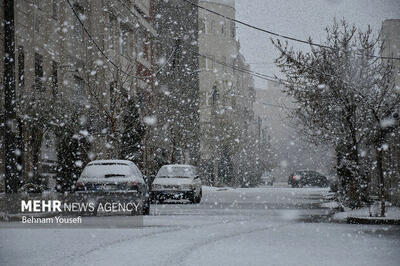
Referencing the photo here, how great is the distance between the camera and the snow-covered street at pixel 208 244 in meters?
10.4

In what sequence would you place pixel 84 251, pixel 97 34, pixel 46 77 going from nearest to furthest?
pixel 84 251 → pixel 46 77 → pixel 97 34

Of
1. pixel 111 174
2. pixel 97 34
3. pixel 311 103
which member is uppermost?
pixel 97 34

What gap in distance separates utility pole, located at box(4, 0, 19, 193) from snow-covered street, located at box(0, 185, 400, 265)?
281cm

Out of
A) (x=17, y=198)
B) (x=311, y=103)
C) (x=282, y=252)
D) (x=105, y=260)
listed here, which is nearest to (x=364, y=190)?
(x=311, y=103)

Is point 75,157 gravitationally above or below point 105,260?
above

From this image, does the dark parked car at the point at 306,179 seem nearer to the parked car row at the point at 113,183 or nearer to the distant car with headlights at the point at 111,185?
the parked car row at the point at 113,183

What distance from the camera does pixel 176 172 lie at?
30.1 metres

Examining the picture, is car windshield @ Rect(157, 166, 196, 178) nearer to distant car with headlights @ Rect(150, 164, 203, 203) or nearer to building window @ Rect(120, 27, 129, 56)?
distant car with headlights @ Rect(150, 164, 203, 203)

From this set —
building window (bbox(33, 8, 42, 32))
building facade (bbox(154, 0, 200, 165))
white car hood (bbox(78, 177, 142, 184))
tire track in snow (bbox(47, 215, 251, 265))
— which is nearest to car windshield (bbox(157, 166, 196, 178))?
building window (bbox(33, 8, 42, 32))

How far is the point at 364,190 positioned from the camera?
82.5 ft

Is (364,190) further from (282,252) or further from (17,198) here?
(282,252)

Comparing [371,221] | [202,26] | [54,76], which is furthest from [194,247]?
[202,26]

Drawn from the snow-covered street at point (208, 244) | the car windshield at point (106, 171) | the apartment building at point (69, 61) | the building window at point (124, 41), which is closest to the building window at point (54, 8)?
the apartment building at point (69, 61)

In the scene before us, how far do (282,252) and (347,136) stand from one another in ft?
49.0
